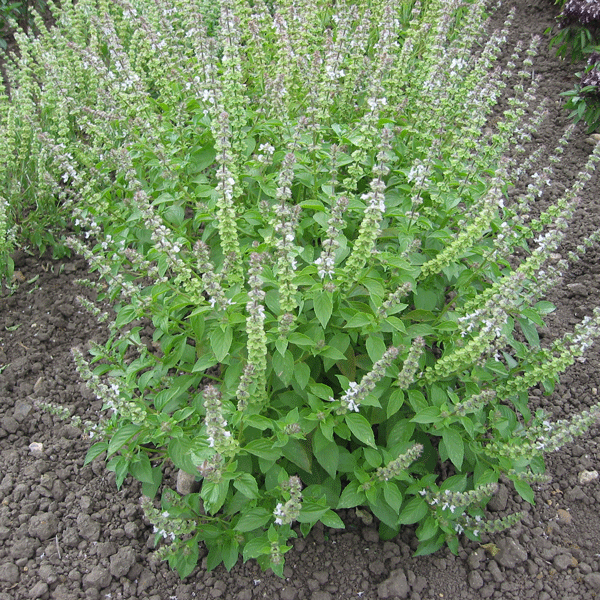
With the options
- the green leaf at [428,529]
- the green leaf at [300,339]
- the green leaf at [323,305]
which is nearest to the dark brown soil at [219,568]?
the green leaf at [428,529]

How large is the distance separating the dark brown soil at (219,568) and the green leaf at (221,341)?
1.40m

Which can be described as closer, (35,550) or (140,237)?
(35,550)

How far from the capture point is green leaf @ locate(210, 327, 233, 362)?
2891mm

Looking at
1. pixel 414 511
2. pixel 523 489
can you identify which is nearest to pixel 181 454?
pixel 414 511

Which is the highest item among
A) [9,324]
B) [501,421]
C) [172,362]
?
[501,421]

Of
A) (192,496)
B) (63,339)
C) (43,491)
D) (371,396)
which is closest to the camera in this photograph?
(371,396)

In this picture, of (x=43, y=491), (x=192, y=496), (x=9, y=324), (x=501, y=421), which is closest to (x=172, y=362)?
(x=192, y=496)

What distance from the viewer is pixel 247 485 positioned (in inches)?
Result: 113

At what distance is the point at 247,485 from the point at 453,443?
114 cm

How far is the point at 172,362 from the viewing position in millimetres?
3377

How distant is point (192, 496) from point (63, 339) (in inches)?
88.0

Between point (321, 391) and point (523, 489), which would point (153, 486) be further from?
point (523, 489)

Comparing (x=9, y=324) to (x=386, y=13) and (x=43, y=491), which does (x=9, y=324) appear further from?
(x=386, y=13)

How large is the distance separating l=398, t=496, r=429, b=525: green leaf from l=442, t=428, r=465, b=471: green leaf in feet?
1.11
